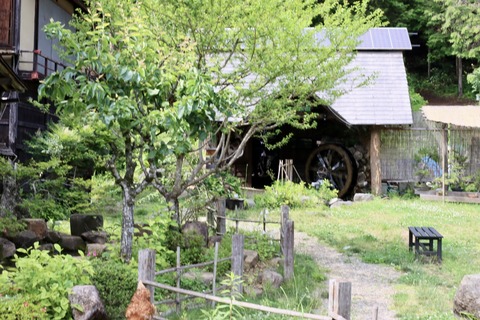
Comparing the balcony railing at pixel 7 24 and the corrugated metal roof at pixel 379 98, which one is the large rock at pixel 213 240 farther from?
the corrugated metal roof at pixel 379 98

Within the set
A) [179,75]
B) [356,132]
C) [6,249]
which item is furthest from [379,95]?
[6,249]

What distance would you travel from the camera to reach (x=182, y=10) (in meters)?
8.73

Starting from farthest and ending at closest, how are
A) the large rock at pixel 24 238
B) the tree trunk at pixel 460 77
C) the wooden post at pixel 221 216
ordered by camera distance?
1. the tree trunk at pixel 460 77
2. the wooden post at pixel 221 216
3. the large rock at pixel 24 238

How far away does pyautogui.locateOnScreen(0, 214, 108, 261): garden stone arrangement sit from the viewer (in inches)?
331

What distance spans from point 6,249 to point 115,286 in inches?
115

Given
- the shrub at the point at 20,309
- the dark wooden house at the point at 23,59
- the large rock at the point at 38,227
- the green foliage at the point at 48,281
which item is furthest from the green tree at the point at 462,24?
the shrub at the point at 20,309

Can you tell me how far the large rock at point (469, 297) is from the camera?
5727mm

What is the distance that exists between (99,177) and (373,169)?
869cm

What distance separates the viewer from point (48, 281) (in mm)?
5680

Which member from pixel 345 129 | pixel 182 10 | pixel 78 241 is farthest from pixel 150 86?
pixel 345 129

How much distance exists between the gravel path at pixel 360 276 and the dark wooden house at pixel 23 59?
614cm

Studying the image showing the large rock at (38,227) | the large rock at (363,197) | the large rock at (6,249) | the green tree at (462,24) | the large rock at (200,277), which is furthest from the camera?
the green tree at (462,24)

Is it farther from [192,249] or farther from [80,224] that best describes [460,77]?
[192,249]

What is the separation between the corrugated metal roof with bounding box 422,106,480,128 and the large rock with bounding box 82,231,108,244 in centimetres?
1077
